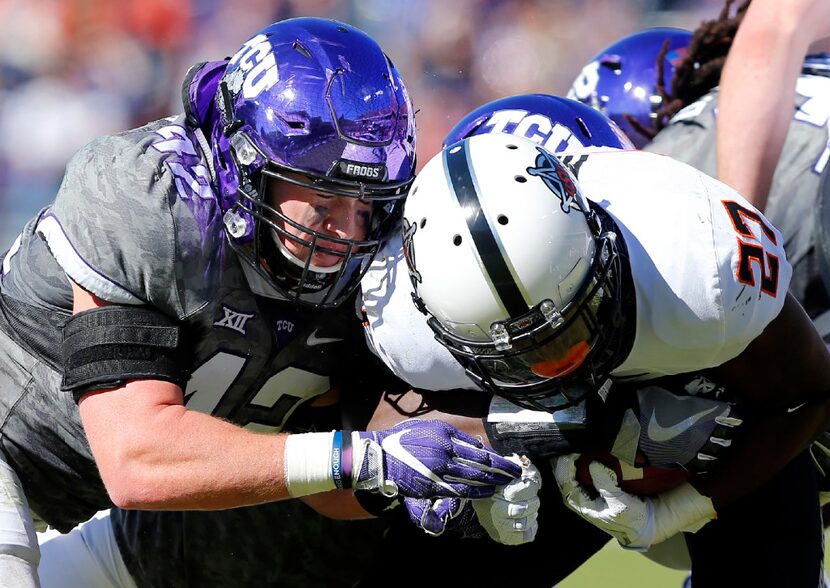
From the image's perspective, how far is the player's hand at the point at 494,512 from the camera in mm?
2045

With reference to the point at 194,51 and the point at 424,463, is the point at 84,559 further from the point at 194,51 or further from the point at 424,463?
the point at 194,51

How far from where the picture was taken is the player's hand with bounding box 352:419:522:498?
1.93 m

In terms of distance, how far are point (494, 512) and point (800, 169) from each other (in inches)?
59.8

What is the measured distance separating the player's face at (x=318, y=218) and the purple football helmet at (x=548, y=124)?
45 centimetres

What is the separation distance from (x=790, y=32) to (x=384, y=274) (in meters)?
1.35

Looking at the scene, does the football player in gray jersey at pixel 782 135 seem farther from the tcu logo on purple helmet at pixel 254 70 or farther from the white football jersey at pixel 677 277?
the tcu logo on purple helmet at pixel 254 70

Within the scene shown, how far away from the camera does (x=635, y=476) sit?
2166 millimetres

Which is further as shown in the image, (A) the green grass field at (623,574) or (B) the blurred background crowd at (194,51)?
(B) the blurred background crowd at (194,51)

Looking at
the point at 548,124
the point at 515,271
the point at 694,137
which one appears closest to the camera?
the point at 515,271

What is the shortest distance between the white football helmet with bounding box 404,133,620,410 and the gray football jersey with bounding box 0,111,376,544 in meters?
0.41

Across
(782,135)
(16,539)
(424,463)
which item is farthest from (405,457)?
(782,135)

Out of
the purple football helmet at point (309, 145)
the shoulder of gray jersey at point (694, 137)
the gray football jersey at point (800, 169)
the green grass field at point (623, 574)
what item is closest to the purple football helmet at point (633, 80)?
the shoulder of gray jersey at point (694, 137)

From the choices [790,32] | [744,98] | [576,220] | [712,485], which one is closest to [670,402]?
[712,485]

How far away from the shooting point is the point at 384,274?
7.12 ft
